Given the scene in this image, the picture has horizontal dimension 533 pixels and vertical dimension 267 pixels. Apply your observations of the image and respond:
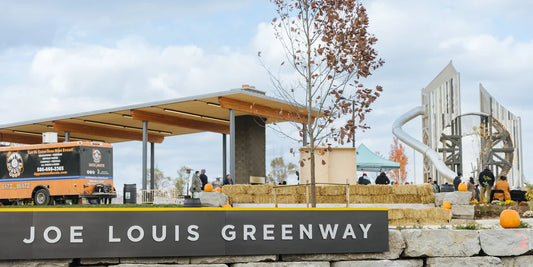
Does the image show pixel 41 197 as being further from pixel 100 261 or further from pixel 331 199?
pixel 100 261

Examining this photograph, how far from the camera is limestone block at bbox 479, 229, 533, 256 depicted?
8250 mm

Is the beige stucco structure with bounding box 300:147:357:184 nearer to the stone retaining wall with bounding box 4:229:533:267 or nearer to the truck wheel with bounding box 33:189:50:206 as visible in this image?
the stone retaining wall with bounding box 4:229:533:267

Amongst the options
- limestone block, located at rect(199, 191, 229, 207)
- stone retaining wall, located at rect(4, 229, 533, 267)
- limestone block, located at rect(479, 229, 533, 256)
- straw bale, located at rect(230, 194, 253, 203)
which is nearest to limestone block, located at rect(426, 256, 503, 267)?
stone retaining wall, located at rect(4, 229, 533, 267)

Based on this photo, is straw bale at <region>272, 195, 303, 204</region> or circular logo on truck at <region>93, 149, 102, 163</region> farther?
circular logo on truck at <region>93, 149, 102, 163</region>

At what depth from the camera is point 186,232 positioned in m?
7.41

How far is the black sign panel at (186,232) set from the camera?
23.7ft

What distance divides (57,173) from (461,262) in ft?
74.5

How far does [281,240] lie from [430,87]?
4769cm

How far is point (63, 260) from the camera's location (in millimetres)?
7316

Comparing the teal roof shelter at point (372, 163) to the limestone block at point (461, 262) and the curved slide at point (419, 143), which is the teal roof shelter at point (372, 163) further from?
the limestone block at point (461, 262)

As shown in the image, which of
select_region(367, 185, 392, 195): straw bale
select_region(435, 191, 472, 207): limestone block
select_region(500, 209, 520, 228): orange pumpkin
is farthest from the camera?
select_region(435, 191, 472, 207): limestone block

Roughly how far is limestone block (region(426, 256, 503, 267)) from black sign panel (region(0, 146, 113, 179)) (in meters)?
21.5

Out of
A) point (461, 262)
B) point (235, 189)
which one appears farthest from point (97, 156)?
point (461, 262)

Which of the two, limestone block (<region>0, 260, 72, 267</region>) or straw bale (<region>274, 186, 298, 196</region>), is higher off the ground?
straw bale (<region>274, 186, 298, 196</region>)
